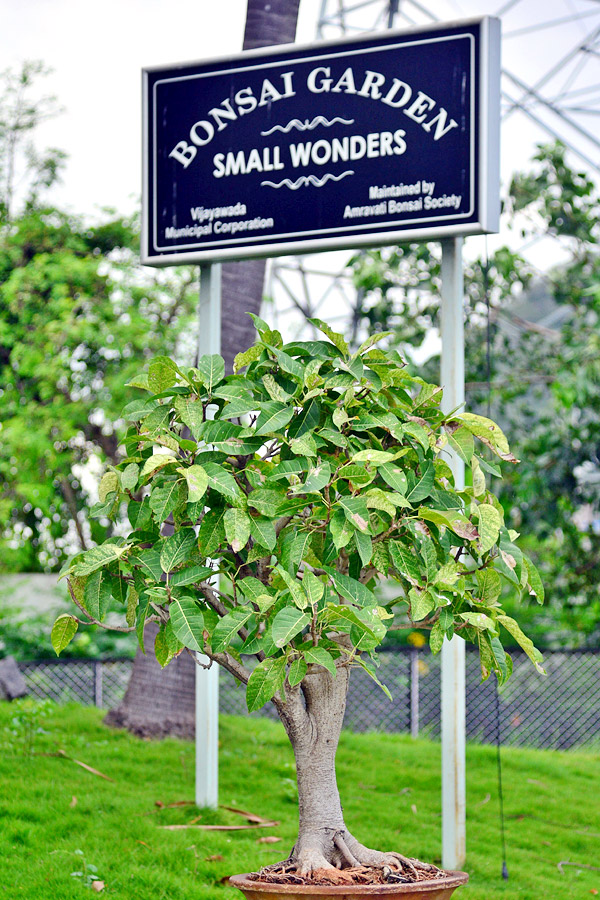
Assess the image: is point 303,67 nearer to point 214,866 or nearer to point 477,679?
point 214,866

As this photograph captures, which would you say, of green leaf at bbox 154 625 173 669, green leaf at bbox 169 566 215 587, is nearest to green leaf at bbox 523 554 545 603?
green leaf at bbox 169 566 215 587

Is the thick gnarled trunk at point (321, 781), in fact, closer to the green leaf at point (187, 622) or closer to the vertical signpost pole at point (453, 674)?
the green leaf at point (187, 622)

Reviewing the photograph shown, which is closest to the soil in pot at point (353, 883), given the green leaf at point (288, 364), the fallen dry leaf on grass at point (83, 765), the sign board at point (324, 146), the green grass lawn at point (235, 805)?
the green grass lawn at point (235, 805)

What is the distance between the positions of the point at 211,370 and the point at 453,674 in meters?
1.97

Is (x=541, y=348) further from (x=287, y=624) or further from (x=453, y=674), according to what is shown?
(x=287, y=624)

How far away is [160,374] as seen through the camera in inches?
113

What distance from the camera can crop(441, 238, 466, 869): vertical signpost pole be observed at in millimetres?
4082

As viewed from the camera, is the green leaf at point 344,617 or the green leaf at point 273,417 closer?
the green leaf at point 344,617

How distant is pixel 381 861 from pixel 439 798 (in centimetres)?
276

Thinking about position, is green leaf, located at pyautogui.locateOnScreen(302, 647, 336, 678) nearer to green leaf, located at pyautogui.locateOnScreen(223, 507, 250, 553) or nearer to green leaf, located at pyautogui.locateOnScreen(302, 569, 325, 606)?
green leaf, located at pyautogui.locateOnScreen(302, 569, 325, 606)

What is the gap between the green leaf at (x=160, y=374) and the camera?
2.84 meters

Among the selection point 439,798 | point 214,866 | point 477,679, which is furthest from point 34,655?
point 214,866

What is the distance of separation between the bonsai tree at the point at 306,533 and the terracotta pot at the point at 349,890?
14cm

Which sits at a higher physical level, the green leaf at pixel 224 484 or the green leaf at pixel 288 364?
the green leaf at pixel 288 364
